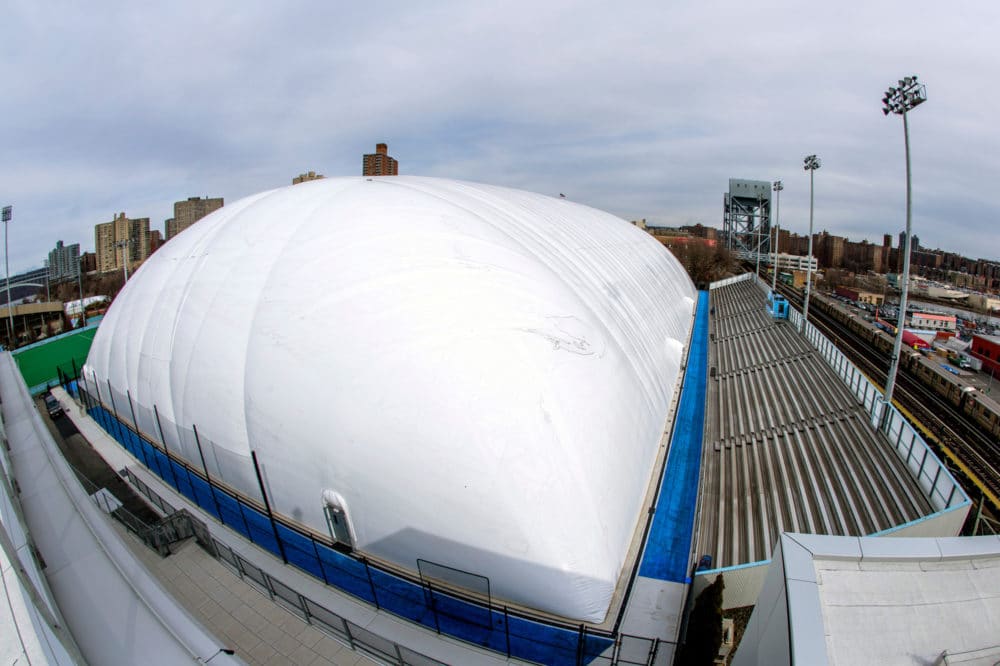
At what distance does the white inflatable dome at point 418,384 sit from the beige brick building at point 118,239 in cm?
10284

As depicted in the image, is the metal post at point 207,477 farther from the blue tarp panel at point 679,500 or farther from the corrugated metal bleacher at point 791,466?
the corrugated metal bleacher at point 791,466

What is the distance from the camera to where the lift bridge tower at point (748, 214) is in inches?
2431

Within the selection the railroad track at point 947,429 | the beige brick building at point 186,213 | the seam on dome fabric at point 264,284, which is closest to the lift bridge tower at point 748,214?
the railroad track at point 947,429

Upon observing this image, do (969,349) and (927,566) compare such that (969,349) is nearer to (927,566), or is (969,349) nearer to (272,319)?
Answer: (927,566)

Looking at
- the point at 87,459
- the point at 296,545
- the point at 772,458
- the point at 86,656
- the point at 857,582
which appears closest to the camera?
the point at 86,656

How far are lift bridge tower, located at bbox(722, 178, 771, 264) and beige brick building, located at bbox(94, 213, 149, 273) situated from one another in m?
116

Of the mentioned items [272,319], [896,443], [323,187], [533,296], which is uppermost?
[323,187]

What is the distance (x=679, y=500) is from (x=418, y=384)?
7395mm

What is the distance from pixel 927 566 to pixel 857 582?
0.89 meters

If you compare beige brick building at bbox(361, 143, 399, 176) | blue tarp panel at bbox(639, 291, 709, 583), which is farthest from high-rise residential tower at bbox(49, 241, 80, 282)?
blue tarp panel at bbox(639, 291, 709, 583)

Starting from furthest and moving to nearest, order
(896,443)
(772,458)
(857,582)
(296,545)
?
(772,458)
(896,443)
(296,545)
(857,582)

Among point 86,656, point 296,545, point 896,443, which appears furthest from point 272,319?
point 896,443

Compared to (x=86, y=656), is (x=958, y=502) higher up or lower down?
lower down

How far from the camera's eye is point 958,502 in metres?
8.03
